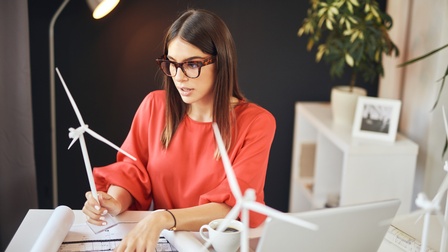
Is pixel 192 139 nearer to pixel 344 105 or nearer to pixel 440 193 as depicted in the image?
pixel 440 193

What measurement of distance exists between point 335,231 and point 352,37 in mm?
1617

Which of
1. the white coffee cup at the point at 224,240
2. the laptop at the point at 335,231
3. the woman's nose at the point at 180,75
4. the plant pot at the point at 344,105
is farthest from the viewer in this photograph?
the plant pot at the point at 344,105

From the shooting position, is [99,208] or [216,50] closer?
[99,208]

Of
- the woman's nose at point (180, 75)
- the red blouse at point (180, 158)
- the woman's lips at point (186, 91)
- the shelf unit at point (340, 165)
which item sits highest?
the woman's nose at point (180, 75)

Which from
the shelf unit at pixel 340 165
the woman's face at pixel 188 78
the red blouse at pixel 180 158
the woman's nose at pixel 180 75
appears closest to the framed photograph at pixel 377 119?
the shelf unit at pixel 340 165

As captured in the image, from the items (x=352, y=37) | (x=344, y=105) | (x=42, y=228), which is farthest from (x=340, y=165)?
(x=42, y=228)

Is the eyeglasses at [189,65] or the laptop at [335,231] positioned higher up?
the eyeglasses at [189,65]

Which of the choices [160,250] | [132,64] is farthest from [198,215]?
[132,64]

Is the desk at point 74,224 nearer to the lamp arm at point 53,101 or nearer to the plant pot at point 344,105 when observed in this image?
the lamp arm at point 53,101

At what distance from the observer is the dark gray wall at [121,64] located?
2914 millimetres

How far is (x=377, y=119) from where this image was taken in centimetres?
278

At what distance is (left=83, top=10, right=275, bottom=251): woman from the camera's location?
1812 millimetres

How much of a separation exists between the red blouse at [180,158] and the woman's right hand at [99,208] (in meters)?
0.20

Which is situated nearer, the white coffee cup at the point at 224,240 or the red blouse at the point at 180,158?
the white coffee cup at the point at 224,240
